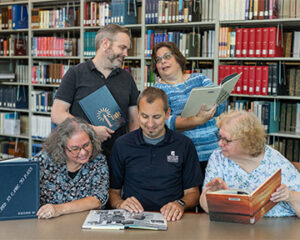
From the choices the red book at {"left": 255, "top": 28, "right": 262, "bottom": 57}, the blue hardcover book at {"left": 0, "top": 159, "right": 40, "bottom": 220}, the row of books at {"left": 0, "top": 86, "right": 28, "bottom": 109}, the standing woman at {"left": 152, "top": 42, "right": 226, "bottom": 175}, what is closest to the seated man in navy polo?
the standing woman at {"left": 152, "top": 42, "right": 226, "bottom": 175}

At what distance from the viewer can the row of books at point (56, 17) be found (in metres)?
5.25

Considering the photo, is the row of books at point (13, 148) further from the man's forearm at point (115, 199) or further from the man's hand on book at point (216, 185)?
the man's hand on book at point (216, 185)

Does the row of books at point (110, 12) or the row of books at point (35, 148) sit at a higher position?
the row of books at point (110, 12)

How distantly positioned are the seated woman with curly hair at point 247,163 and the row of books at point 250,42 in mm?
2157

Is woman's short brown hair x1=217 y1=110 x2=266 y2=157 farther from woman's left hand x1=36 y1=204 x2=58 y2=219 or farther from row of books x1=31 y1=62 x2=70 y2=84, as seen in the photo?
row of books x1=31 y1=62 x2=70 y2=84

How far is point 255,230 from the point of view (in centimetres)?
176

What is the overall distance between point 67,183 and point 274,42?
2687mm

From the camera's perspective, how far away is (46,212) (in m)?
1.89

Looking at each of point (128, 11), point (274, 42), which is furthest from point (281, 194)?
point (128, 11)

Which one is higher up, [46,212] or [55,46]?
[55,46]

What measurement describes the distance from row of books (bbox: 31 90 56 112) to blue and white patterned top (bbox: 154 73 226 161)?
9.99 feet

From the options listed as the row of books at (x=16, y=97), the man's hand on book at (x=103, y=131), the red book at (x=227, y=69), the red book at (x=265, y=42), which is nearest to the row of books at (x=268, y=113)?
the red book at (x=227, y=69)

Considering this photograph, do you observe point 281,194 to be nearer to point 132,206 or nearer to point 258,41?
point 132,206

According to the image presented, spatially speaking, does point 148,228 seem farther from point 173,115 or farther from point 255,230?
point 173,115
